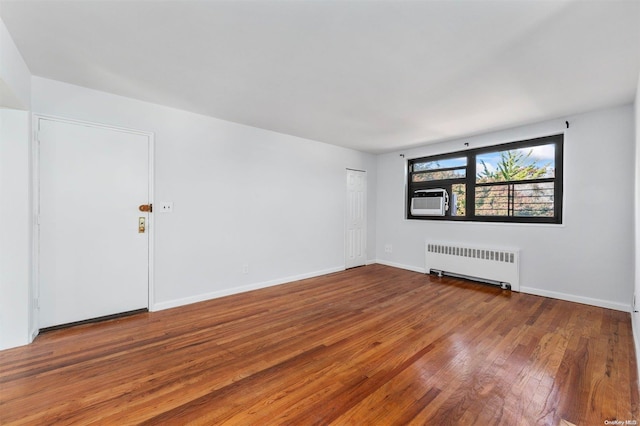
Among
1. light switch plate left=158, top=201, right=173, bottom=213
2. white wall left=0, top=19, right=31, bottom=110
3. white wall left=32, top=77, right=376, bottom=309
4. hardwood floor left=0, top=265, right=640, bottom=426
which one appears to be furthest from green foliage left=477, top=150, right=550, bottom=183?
white wall left=0, top=19, right=31, bottom=110

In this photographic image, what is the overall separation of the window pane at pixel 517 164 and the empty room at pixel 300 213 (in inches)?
1.1

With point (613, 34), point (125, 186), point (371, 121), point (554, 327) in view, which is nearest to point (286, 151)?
point (371, 121)

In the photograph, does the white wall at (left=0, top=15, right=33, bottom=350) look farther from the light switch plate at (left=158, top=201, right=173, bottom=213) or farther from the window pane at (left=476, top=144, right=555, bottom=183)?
the window pane at (left=476, top=144, right=555, bottom=183)

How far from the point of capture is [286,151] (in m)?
4.46

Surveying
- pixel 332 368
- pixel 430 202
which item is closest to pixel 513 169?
pixel 430 202

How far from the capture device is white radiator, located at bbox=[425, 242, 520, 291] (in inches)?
159

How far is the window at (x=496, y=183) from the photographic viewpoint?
3828mm

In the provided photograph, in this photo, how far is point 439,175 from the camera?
5.10 meters

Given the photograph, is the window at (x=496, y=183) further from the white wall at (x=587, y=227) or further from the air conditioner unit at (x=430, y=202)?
the white wall at (x=587, y=227)

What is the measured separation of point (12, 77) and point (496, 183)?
563cm

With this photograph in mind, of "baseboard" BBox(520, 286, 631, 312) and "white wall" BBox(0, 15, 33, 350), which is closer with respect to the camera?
"white wall" BBox(0, 15, 33, 350)

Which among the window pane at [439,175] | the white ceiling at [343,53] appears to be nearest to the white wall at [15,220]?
the white ceiling at [343,53]

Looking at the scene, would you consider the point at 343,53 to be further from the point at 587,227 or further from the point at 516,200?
the point at 587,227

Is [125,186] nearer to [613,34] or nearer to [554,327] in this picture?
[613,34]
